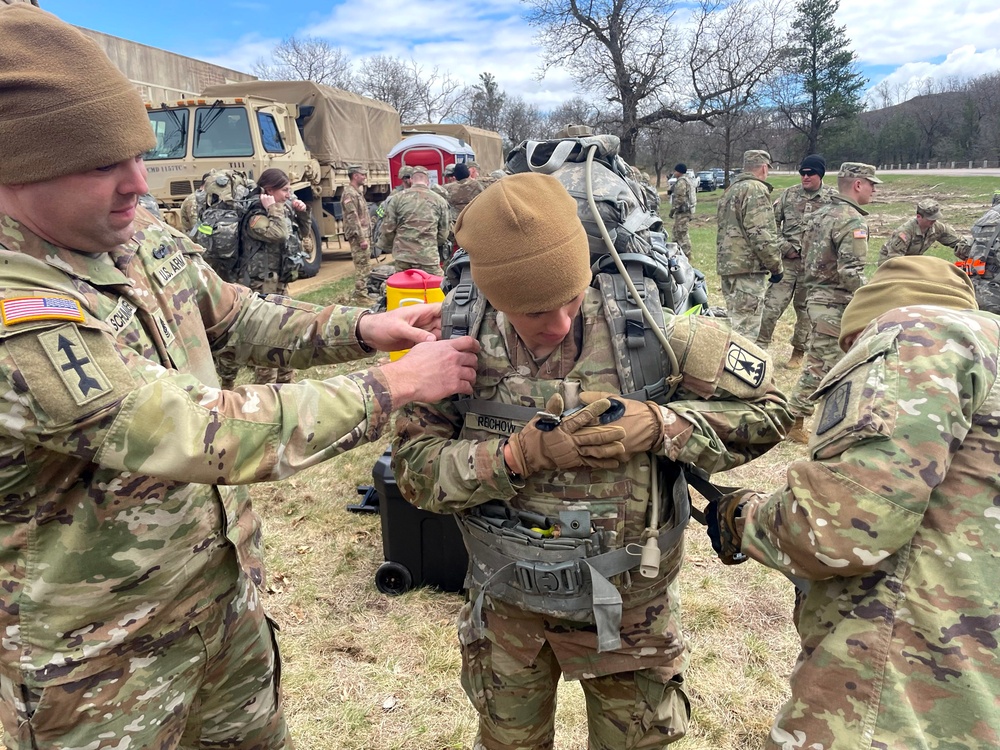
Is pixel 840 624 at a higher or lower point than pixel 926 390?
lower

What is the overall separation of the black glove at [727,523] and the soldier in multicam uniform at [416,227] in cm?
685

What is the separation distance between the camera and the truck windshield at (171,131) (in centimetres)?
1036

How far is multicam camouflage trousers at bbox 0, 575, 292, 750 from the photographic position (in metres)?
1.59

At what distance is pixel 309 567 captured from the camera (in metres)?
4.02

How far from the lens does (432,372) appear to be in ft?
5.58

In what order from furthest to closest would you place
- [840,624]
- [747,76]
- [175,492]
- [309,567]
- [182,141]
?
[747,76]
[182,141]
[309,567]
[175,492]
[840,624]

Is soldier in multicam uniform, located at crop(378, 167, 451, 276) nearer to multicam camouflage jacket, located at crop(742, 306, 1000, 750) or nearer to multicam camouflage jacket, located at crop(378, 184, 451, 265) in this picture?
multicam camouflage jacket, located at crop(378, 184, 451, 265)

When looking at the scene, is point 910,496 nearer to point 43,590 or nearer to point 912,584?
point 912,584

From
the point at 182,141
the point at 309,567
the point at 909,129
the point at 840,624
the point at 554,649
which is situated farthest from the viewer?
the point at 909,129

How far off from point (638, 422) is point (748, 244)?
19.5 ft

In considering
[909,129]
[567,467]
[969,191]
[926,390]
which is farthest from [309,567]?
[909,129]

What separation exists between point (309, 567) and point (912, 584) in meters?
3.47

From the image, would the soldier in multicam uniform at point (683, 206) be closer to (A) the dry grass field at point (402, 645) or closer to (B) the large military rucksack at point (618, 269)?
(A) the dry grass field at point (402, 645)

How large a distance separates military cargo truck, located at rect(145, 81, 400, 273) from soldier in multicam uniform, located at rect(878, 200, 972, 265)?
8630 millimetres
